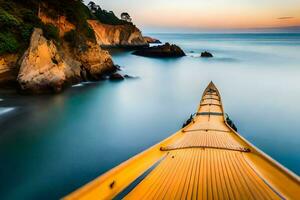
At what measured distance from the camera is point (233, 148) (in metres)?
5.93

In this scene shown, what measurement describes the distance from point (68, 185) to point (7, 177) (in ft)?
5.59

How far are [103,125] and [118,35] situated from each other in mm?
55410

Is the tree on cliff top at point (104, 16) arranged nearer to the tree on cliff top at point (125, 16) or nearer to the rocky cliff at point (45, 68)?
the tree on cliff top at point (125, 16)

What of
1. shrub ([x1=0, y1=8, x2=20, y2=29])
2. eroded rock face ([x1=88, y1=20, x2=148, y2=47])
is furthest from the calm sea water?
eroded rock face ([x1=88, y1=20, x2=148, y2=47])

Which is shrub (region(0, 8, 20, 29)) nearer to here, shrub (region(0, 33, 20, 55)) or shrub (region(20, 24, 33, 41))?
shrub (region(20, 24, 33, 41))

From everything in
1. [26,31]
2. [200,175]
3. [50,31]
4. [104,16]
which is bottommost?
[200,175]

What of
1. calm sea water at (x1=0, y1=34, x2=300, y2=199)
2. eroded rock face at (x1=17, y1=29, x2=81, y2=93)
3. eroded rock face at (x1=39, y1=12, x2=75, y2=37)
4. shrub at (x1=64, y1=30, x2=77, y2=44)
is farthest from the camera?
shrub at (x1=64, y1=30, x2=77, y2=44)

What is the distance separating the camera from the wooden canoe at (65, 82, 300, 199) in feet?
12.1

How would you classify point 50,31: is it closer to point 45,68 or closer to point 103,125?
point 45,68

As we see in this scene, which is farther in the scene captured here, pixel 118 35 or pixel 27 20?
pixel 118 35

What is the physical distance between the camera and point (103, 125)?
1171cm

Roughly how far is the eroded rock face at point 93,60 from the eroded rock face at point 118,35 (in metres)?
40.3

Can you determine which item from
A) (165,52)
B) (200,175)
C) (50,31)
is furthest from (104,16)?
(200,175)

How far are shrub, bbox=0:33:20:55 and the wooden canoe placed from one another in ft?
42.5
